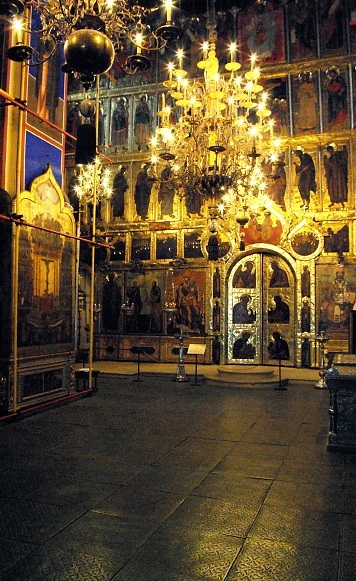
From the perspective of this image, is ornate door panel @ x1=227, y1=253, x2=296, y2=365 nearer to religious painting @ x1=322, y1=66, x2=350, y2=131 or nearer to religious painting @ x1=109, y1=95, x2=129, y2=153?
religious painting @ x1=322, y1=66, x2=350, y2=131

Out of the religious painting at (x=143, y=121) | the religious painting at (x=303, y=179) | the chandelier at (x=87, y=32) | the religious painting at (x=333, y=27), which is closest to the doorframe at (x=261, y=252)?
the religious painting at (x=303, y=179)

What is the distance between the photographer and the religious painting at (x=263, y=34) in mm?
15609

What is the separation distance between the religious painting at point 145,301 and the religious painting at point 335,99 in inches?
276

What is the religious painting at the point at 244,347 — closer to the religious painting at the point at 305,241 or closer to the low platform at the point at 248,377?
the low platform at the point at 248,377

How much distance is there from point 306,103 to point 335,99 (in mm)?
858

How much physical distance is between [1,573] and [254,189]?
10253 mm

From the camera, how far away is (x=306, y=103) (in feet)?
49.4

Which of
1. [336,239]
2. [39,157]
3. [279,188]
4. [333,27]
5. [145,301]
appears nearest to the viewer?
[39,157]

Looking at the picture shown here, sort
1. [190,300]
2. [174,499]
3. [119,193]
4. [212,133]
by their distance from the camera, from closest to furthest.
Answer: [174,499], [212,133], [190,300], [119,193]

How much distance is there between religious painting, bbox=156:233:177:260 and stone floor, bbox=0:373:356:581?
29.7ft

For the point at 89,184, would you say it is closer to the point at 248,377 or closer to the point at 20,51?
the point at 248,377

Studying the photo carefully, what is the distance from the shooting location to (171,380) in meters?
11.8

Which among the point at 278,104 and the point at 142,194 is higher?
the point at 278,104

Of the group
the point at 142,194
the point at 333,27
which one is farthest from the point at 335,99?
the point at 142,194
